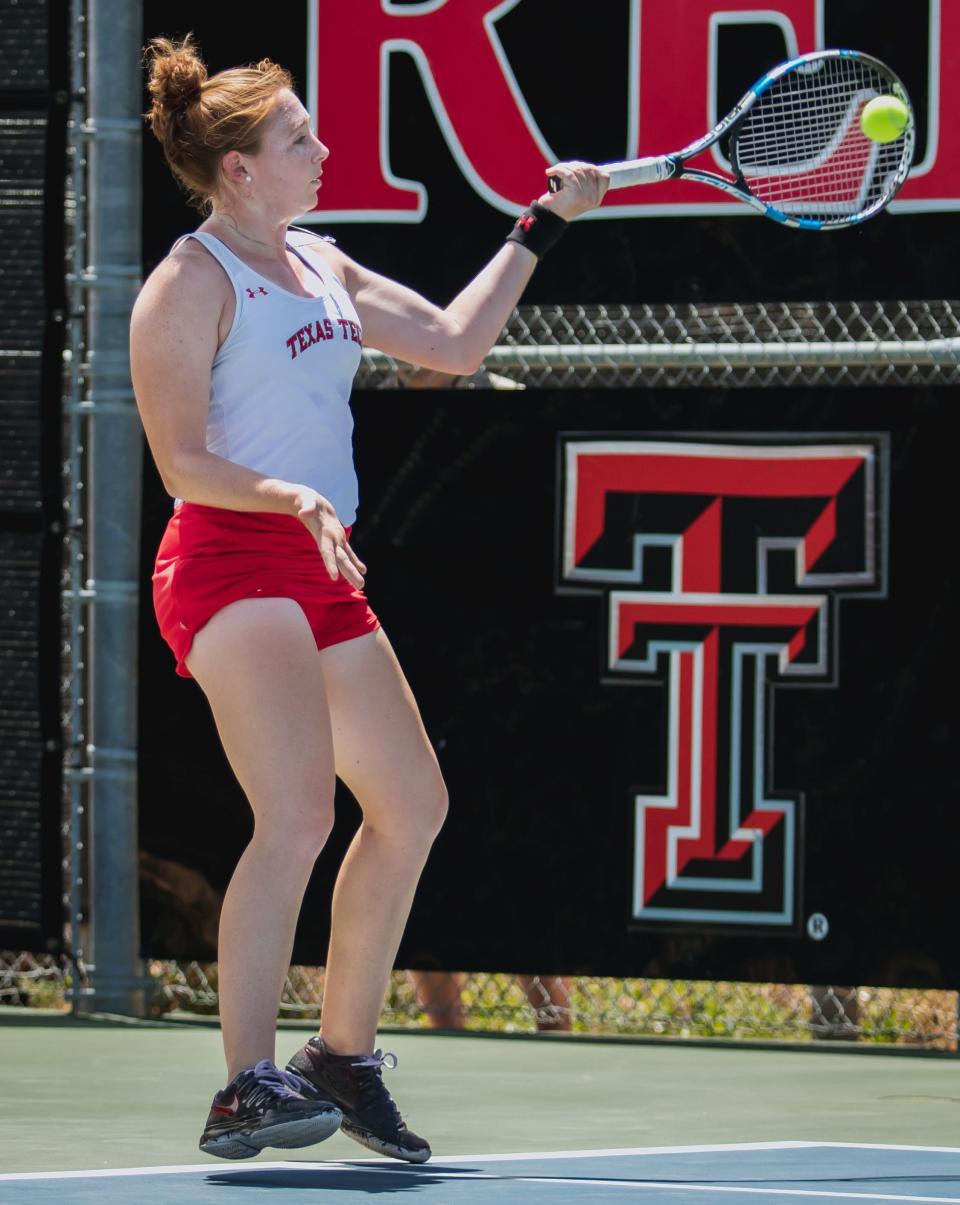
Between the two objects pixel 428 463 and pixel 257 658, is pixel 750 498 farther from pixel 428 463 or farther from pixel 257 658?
pixel 257 658

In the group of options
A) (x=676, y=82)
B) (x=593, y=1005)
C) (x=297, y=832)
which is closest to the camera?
(x=297, y=832)

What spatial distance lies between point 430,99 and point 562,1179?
12.0 ft

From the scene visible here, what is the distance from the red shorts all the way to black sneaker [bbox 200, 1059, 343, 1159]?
721 mm

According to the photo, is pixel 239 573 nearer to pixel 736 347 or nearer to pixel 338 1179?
pixel 338 1179

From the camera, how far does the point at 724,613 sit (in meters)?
6.36

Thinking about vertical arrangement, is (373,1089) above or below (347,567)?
below

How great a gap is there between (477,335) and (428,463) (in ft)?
7.23

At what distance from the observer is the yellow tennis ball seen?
17.7ft

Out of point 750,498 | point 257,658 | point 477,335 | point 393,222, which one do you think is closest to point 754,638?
point 750,498

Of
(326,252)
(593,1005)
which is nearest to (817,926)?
(593,1005)

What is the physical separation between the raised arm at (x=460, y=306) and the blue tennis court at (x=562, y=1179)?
4.82 ft

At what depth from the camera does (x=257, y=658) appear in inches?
156

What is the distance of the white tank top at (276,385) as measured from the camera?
4.05 metres

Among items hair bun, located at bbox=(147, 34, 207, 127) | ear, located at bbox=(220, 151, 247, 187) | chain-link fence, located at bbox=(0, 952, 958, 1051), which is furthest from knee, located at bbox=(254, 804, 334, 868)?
chain-link fence, located at bbox=(0, 952, 958, 1051)
